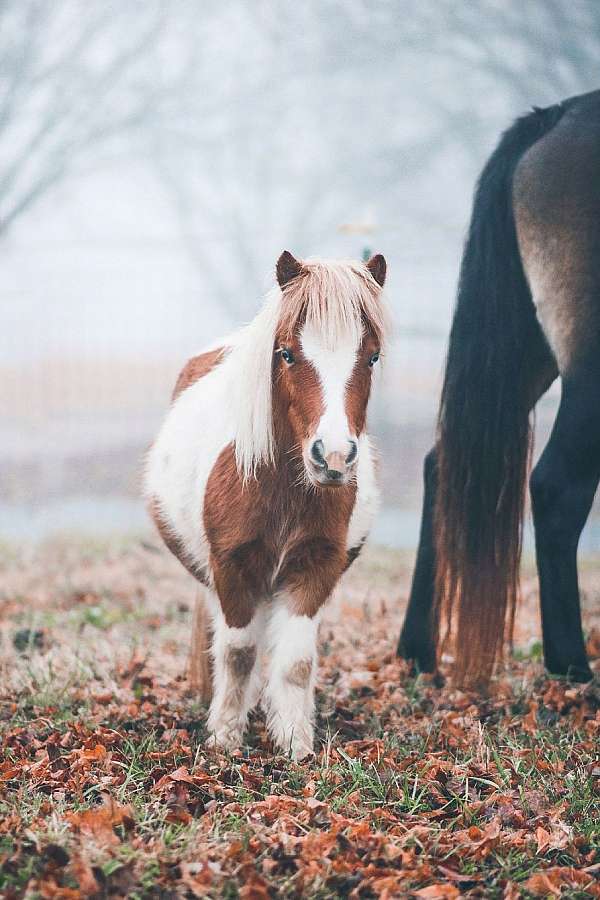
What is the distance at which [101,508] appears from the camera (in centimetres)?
979

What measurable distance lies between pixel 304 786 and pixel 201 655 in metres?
1.11

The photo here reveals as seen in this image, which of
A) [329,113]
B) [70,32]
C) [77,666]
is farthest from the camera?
[329,113]

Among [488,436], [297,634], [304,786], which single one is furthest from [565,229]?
[304,786]

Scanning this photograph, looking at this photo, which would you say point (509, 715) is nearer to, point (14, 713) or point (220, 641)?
point (220, 641)

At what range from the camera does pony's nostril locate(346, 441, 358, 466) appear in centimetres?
253

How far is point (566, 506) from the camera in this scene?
3.34m

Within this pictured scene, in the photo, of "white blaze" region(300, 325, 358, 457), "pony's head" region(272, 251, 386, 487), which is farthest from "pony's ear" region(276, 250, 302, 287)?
"white blaze" region(300, 325, 358, 457)

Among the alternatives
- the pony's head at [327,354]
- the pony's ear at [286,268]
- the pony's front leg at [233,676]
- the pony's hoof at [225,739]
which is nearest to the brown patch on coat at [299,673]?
the pony's front leg at [233,676]

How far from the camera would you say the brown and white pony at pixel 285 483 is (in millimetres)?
2691

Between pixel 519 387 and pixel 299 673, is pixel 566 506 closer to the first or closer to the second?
pixel 519 387

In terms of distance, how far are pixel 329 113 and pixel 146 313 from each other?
496 cm

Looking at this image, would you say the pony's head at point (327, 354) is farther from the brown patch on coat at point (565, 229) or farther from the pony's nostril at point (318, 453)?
the brown patch on coat at point (565, 229)

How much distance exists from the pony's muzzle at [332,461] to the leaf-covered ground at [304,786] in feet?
3.15

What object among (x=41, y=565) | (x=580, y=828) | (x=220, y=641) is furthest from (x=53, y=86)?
(x=580, y=828)
